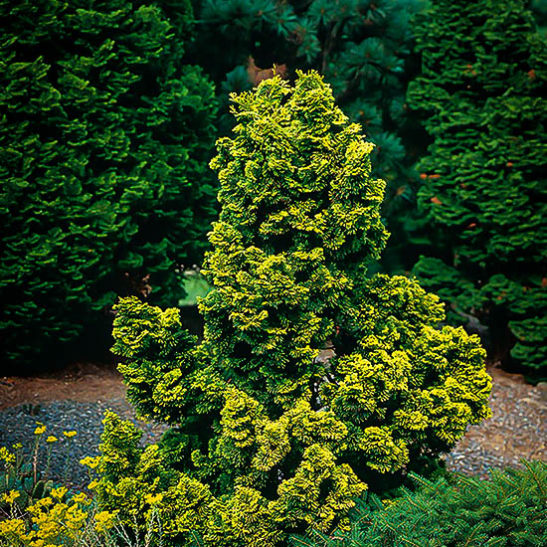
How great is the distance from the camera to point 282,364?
10.7 ft

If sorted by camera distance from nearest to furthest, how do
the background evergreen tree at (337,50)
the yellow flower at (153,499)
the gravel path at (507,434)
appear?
the yellow flower at (153,499), the gravel path at (507,434), the background evergreen tree at (337,50)

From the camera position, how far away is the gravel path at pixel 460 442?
4.73 meters

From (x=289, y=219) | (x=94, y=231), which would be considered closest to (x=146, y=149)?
(x=94, y=231)

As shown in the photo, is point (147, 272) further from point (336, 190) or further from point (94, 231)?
point (336, 190)

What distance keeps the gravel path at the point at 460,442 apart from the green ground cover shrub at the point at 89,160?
742mm

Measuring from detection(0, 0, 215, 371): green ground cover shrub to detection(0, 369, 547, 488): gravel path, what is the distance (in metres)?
0.74

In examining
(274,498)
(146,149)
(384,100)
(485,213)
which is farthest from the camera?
(384,100)

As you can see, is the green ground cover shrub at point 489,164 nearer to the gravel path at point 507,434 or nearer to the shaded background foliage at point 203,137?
the shaded background foliage at point 203,137

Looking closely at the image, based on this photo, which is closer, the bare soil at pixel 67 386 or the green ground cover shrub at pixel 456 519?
the green ground cover shrub at pixel 456 519

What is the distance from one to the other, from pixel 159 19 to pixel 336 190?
3421mm

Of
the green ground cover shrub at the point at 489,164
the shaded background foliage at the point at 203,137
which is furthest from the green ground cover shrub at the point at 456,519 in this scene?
the green ground cover shrub at the point at 489,164

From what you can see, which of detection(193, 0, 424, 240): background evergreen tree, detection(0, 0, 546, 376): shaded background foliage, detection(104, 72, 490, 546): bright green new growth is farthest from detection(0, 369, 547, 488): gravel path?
detection(193, 0, 424, 240): background evergreen tree

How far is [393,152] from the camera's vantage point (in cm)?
684

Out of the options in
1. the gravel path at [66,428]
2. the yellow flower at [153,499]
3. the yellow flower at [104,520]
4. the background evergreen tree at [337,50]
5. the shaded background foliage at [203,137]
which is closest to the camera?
the yellow flower at [104,520]
